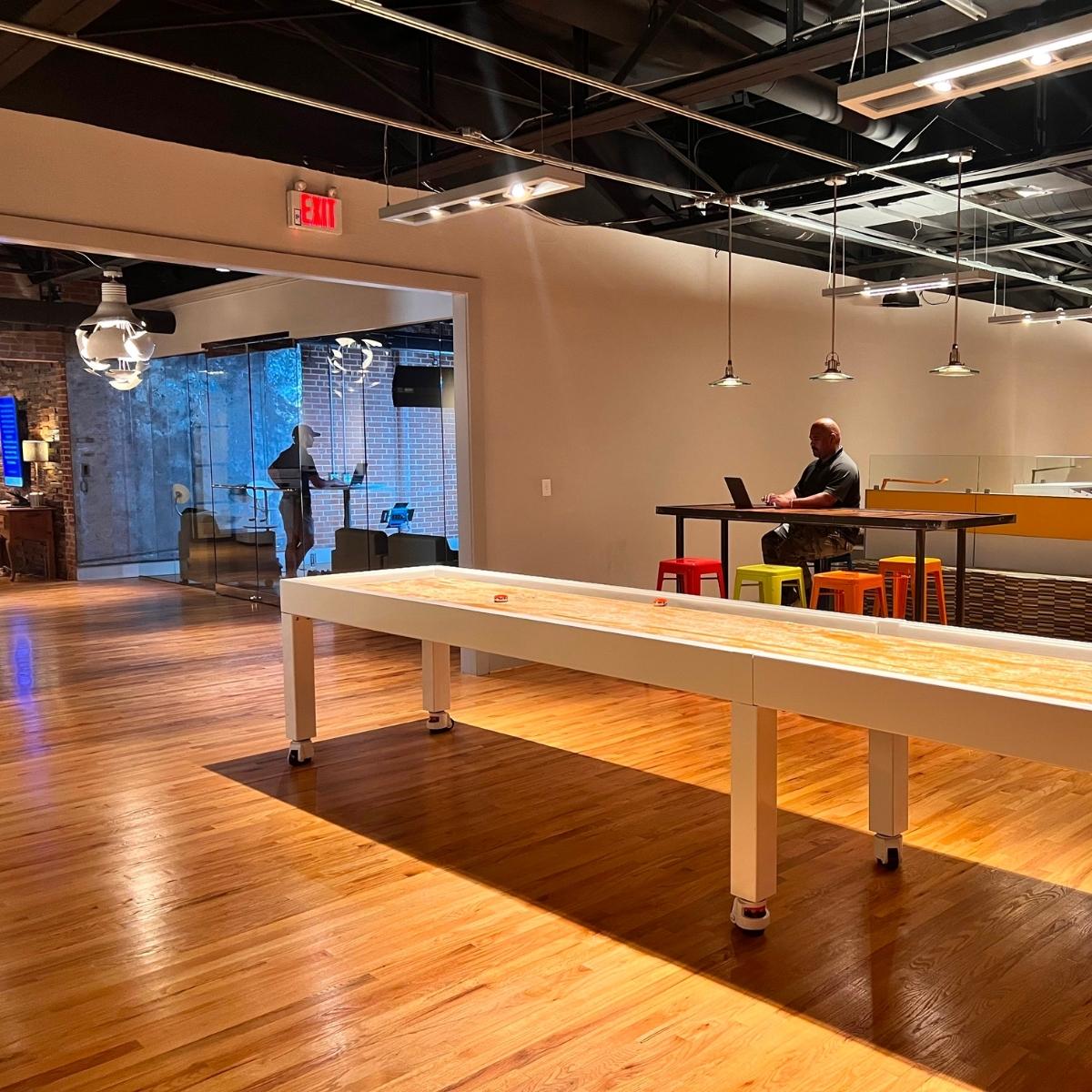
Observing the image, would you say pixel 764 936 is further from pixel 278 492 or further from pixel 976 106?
pixel 278 492

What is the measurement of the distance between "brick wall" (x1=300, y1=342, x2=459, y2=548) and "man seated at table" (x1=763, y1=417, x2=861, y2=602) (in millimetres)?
2771

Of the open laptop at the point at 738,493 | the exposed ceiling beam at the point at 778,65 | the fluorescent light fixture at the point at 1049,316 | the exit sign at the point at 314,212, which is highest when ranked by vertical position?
the exposed ceiling beam at the point at 778,65

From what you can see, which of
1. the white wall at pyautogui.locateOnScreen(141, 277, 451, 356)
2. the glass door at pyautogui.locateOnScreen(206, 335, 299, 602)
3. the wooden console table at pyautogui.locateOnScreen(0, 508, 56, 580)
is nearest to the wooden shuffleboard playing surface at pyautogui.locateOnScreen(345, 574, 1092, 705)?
the white wall at pyautogui.locateOnScreen(141, 277, 451, 356)

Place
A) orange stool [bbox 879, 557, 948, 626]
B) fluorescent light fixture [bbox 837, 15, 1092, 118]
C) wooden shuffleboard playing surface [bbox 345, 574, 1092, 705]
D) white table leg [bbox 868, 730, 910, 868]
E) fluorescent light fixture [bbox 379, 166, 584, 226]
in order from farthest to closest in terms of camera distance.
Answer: orange stool [bbox 879, 557, 948, 626] → fluorescent light fixture [bbox 379, 166, 584, 226] → white table leg [bbox 868, 730, 910, 868] → fluorescent light fixture [bbox 837, 15, 1092, 118] → wooden shuffleboard playing surface [bbox 345, 574, 1092, 705]

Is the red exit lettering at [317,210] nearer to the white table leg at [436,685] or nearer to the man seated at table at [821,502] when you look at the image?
the white table leg at [436,685]

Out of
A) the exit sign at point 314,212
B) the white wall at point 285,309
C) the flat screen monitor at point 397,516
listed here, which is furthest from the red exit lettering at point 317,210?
the flat screen monitor at point 397,516

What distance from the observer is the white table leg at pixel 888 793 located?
3500mm

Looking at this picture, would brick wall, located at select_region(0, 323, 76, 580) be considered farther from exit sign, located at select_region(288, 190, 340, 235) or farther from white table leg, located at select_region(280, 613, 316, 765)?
white table leg, located at select_region(280, 613, 316, 765)

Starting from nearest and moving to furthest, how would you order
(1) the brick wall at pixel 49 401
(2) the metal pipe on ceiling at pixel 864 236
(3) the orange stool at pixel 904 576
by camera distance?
1. (3) the orange stool at pixel 904 576
2. (2) the metal pipe on ceiling at pixel 864 236
3. (1) the brick wall at pixel 49 401

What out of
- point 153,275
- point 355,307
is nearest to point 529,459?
point 355,307

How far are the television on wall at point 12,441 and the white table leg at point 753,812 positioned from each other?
1132 cm

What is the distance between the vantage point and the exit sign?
18.7 ft

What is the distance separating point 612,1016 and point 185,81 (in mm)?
4977

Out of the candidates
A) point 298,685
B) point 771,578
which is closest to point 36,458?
point 298,685
